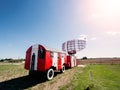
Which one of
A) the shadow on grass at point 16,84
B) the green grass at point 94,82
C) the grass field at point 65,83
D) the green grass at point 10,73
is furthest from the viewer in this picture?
the green grass at point 10,73

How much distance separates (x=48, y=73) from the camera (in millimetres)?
13406

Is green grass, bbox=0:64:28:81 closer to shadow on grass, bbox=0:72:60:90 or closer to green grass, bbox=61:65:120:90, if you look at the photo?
shadow on grass, bbox=0:72:60:90

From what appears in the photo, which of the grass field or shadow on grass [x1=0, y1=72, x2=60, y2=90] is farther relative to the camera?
shadow on grass [x1=0, y1=72, x2=60, y2=90]

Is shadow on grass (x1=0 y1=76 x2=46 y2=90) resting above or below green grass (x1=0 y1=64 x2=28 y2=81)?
below

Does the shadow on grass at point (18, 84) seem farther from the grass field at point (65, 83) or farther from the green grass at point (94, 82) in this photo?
the green grass at point (94, 82)

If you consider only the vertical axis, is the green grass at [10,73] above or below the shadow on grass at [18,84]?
above

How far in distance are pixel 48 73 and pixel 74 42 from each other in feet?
51.4

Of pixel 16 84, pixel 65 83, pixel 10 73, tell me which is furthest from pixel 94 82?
pixel 10 73

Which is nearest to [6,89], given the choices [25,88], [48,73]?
[25,88]

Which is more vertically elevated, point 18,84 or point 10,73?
point 10,73

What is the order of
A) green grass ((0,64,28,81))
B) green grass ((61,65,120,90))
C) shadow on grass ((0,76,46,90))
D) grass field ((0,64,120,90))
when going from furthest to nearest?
green grass ((0,64,28,81))
shadow on grass ((0,76,46,90))
grass field ((0,64,120,90))
green grass ((61,65,120,90))

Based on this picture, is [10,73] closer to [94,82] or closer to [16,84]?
[16,84]

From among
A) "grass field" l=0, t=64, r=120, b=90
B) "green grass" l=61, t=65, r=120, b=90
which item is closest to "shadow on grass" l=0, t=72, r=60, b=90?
"grass field" l=0, t=64, r=120, b=90

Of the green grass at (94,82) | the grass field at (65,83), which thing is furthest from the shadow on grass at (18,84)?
the green grass at (94,82)
